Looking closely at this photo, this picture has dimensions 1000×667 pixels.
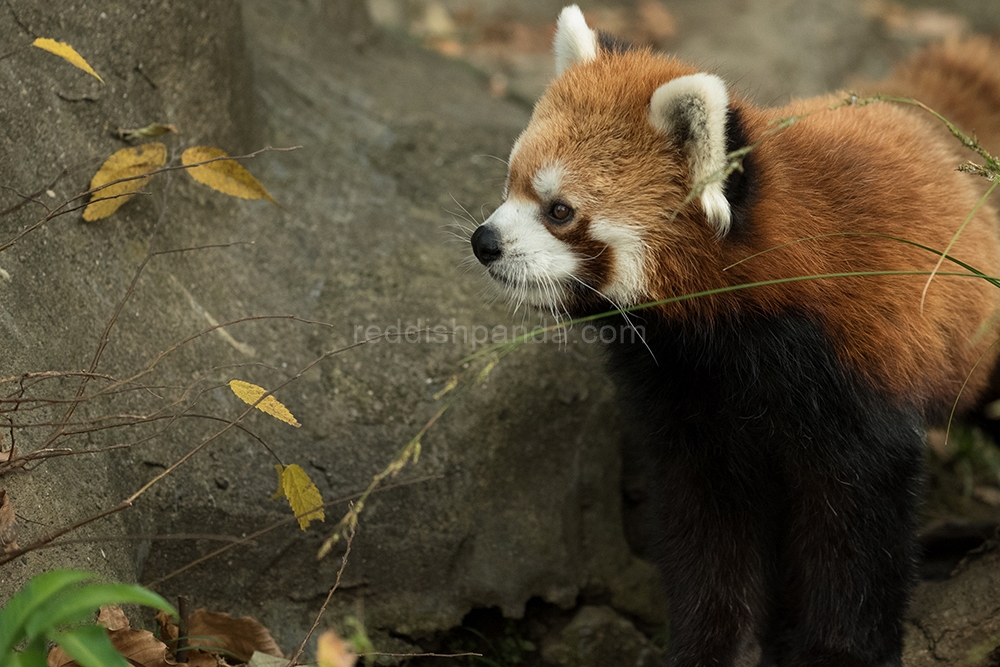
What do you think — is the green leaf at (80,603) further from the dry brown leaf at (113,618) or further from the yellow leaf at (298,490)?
the yellow leaf at (298,490)

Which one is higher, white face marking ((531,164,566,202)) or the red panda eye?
white face marking ((531,164,566,202))

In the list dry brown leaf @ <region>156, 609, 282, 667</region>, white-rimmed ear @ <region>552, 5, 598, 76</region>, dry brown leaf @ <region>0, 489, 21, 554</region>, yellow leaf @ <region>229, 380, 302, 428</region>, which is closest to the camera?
dry brown leaf @ <region>0, 489, 21, 554</region>

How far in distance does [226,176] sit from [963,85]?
9.80 ft

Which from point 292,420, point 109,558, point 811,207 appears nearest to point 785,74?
point 811,207

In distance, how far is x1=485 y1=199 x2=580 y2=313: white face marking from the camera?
2555 millimetres

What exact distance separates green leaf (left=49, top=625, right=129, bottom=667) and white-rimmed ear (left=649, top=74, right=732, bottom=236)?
1.68m

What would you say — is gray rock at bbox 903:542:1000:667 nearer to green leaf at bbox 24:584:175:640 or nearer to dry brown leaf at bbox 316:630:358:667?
dry brown leaf at bbox 316:630:358:667

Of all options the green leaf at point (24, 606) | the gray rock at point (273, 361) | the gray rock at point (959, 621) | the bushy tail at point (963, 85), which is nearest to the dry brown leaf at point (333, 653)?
the green leaf at point (24, 606)

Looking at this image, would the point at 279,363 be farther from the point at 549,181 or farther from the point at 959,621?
the point at 959,621

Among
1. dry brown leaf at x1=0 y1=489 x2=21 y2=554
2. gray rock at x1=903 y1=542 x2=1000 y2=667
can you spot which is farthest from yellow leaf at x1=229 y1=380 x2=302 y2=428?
gray rock at x1=903 y1=542 x2=1000 y2=667

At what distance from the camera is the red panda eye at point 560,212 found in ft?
8.31

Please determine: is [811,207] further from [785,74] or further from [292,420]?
[785,74]

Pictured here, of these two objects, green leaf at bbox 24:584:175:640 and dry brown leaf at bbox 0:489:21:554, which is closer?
green leaf at bbox 24:584:175:640

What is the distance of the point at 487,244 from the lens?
8.54 ft
